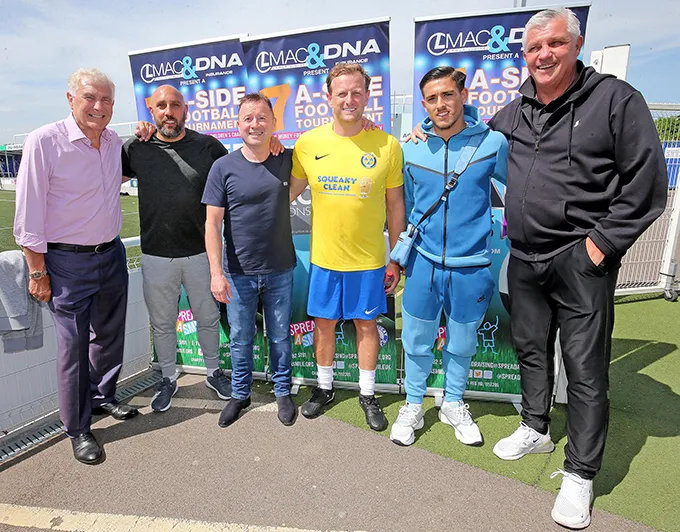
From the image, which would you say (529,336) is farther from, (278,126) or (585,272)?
(278,126)

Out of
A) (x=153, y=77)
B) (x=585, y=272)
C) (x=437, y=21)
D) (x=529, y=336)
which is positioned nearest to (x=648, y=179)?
(x=585, y=272)

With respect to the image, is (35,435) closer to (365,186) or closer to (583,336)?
(365,186)

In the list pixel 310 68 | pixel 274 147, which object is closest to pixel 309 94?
pixel 310 68

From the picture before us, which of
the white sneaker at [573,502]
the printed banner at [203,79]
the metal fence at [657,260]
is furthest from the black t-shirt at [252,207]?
the metal fence at [657,260]

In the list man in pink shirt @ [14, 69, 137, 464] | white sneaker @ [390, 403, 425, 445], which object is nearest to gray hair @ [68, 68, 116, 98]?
man in pink shirt @ [14, 69, 137, 464]

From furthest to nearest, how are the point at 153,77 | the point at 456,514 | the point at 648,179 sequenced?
the point at 153,77 < the point at 456,514 < the point at 648,179

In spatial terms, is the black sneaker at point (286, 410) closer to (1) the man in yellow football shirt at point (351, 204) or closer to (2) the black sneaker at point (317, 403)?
(2) the black sneaker at point (317, 403)

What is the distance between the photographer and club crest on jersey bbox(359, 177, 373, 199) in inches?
111

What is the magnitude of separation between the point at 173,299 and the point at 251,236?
0.88m

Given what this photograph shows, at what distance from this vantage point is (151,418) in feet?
10.7

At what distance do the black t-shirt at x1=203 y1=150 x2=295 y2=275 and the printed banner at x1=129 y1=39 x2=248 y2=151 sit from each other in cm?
96

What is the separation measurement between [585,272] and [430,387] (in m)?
1.66

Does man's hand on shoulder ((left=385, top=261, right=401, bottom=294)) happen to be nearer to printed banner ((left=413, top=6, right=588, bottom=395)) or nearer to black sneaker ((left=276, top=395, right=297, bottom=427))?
printed banner ((left=413, top=6, right=588, bottom=395))

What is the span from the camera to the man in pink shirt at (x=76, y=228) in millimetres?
2533
